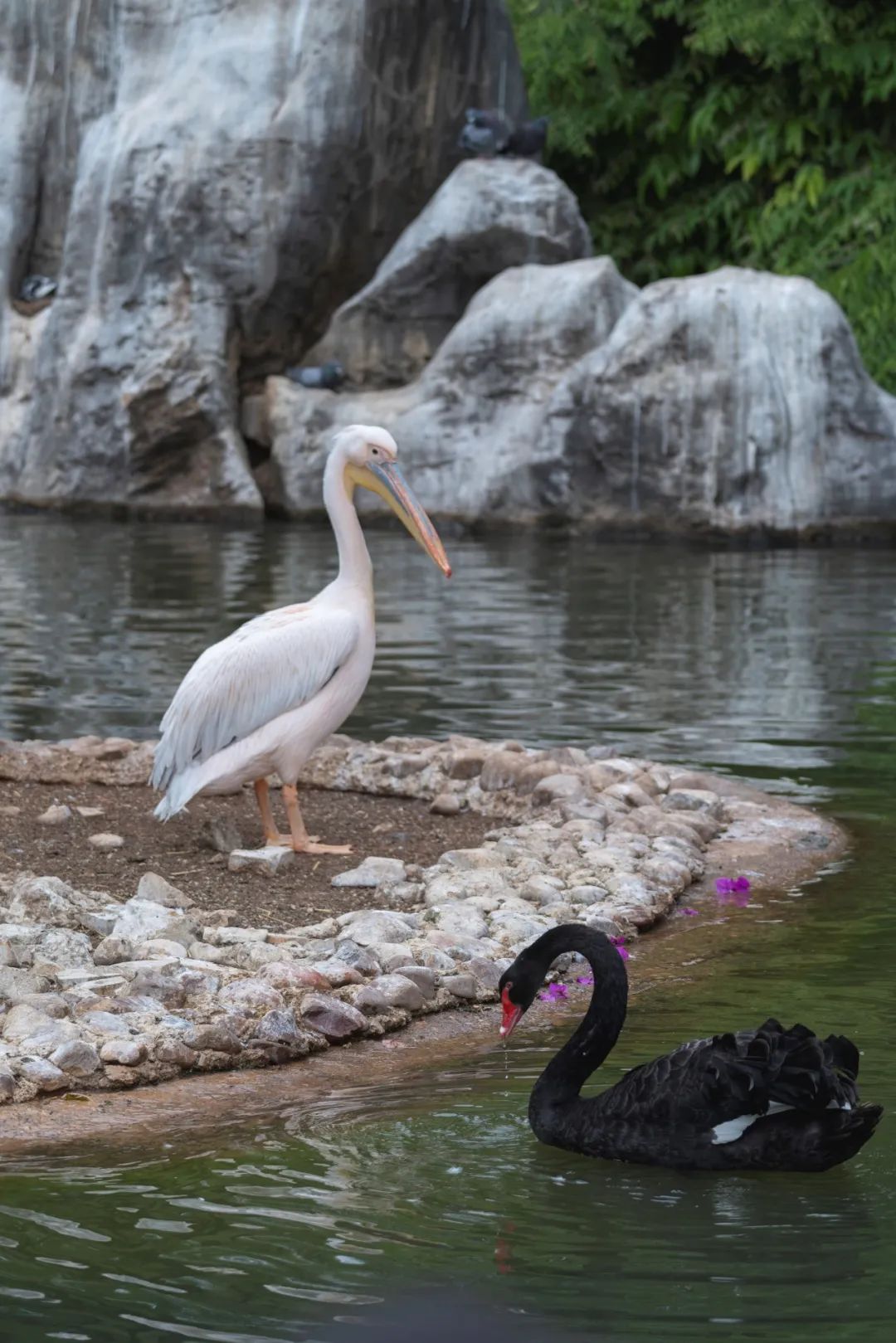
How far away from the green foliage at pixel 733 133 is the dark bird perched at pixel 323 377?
549cm

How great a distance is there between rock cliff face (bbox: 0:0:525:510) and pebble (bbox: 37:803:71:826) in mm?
16877

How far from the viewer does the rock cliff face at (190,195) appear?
24172mm

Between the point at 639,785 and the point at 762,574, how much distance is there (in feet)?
34.5

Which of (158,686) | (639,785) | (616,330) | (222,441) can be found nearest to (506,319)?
(616,330)

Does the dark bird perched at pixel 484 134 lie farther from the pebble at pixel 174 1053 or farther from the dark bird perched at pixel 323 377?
the pebble at pixel 174 1053

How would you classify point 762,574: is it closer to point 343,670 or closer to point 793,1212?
point 343,670

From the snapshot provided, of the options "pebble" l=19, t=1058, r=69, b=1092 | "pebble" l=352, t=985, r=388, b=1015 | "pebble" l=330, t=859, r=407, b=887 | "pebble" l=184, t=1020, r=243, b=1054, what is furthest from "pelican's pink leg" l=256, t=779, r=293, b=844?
"pebble" l=19, t=1058, r=69, b=1092

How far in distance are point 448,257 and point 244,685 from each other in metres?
17.7

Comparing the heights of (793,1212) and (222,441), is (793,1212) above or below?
below

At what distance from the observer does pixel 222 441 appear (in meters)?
24.3

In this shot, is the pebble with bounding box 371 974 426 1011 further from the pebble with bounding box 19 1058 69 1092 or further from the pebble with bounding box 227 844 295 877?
the pebble with bounding box 227 844 295 877

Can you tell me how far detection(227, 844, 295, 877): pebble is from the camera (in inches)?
273

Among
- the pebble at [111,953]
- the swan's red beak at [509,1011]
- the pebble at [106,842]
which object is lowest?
the pebble at [111,953]

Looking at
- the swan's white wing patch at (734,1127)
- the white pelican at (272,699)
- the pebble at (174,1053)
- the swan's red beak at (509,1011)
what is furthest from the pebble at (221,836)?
the swan's white wing patch at (734,1127)
